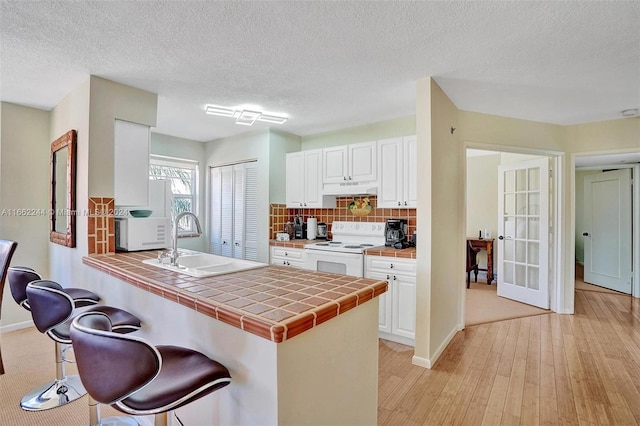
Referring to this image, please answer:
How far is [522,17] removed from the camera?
1.78 meters

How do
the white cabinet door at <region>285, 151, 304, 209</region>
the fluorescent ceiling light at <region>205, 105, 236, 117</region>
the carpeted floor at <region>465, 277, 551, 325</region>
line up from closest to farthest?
the fluorescent ceiling light at <region>205, 105, 236, 117</region>, the carpeted floor at <region>465, 277, 551, 325</region>, the white cabinet door at <region>285, 151, 304, 209</region>

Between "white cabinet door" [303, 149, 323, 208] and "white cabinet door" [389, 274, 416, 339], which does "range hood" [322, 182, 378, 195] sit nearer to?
"white cabinet door" [303, 149, 323, 208]

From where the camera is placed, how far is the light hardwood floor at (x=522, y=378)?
6.64ft

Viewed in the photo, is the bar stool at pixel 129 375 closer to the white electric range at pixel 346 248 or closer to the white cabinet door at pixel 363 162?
the white electric range at pixel 346 248

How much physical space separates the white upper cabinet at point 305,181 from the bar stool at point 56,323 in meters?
2.64

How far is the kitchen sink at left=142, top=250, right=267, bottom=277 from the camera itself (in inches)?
76.0

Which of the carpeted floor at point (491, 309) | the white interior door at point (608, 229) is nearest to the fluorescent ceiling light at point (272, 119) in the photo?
the carpeted floor at point (491, 309)

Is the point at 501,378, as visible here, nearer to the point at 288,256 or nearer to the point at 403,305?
the point at 403,305

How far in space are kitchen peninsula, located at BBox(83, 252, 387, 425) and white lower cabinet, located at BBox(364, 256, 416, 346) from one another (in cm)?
131

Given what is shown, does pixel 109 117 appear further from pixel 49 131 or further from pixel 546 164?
pixel 546 164

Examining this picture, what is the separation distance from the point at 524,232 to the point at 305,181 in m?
3.16

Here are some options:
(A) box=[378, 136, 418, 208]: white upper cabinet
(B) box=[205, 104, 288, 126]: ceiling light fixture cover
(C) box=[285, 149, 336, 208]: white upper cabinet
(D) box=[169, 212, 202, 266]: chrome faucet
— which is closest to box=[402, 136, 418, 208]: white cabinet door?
(A) box=[378, 136, 418, 208]: white upper cabinet

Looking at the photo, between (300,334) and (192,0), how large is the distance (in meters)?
1.77

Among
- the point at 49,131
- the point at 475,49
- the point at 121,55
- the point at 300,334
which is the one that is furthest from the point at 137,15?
the point at 49,131
